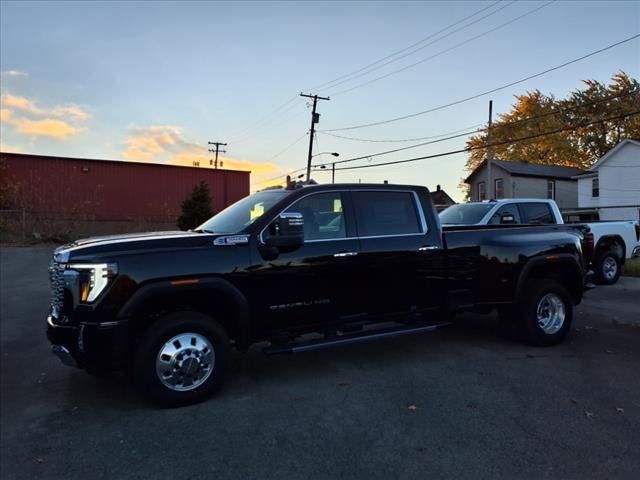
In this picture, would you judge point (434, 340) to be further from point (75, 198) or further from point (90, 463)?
point (75, 198)

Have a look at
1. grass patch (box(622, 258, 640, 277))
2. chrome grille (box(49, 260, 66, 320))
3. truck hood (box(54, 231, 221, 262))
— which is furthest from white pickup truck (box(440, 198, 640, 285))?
chrome grille (box(49, 260, 66, 320))

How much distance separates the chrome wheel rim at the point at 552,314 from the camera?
6.34 m

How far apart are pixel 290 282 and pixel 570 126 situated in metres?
56.5

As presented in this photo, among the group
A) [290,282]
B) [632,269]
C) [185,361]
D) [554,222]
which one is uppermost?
[554,222]

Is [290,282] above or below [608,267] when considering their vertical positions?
above

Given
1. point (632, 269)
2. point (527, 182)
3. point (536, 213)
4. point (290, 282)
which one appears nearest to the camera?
point (290, 282)

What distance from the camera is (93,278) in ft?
13.5

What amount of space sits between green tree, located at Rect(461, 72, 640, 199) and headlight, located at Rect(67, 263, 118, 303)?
54630 millimetres

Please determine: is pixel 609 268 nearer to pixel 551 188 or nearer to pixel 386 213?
pixel 386 213

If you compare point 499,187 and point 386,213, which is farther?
point 499,187

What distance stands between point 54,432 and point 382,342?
393 centimetres

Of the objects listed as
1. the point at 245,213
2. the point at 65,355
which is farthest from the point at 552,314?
the point at 65,355

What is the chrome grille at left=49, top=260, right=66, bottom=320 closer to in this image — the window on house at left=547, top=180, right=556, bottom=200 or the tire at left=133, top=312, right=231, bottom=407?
the tire at left=133, top=312, right=231, bottom=407

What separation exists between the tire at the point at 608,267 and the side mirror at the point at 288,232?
9550 millimetres
